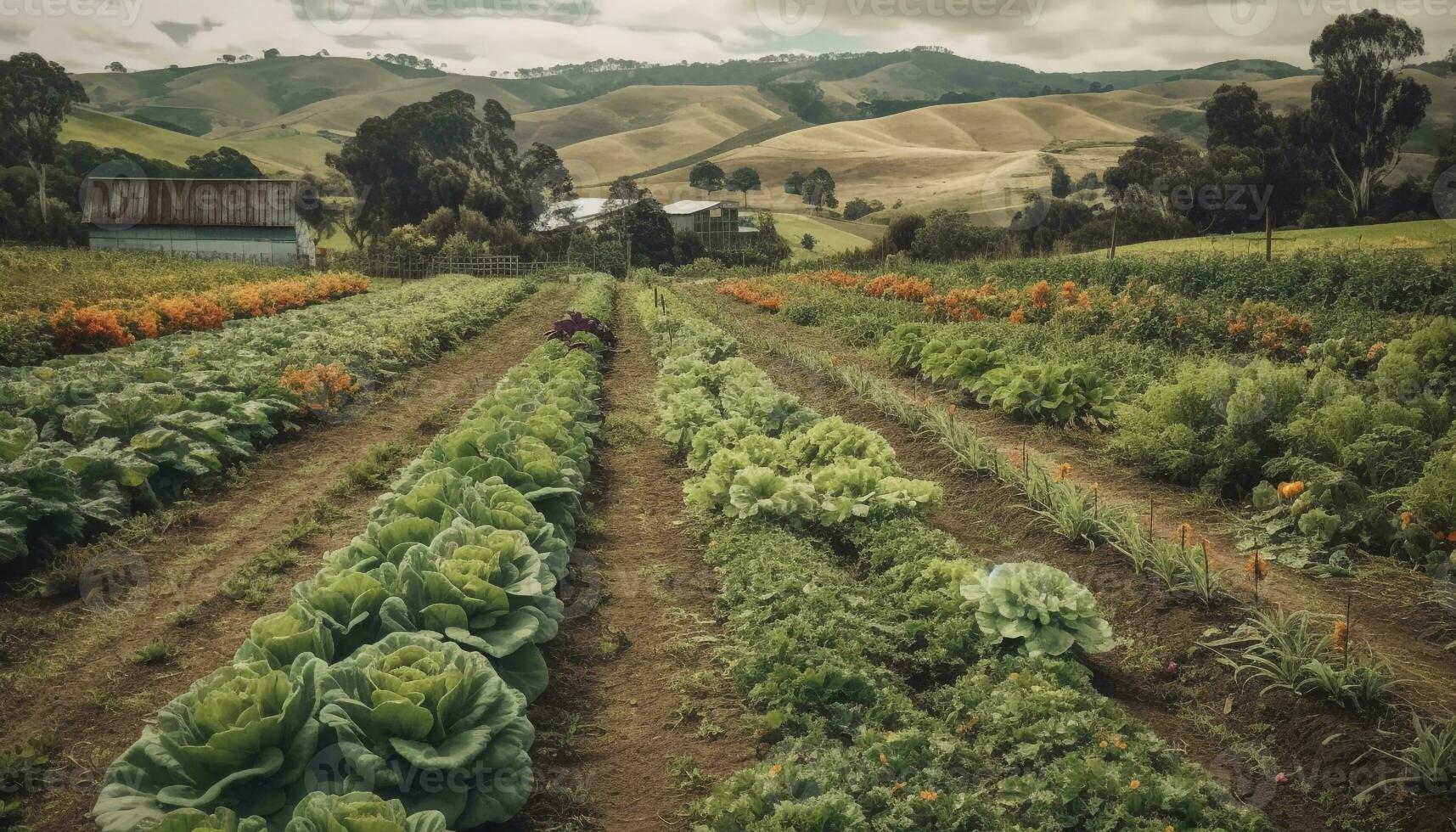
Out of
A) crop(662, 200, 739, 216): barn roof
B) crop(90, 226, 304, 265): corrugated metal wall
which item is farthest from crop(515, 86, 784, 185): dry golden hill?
crop(90, 226, 304, 265): corrugated metal wall

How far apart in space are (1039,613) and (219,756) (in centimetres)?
420

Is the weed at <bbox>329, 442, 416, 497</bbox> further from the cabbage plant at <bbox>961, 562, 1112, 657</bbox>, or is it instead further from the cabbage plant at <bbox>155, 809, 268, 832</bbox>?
the cabbage plant at <bbox>961, 562, 1112, 657</bbox>

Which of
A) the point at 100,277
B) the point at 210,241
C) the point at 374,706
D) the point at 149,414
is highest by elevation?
the point at 210,241

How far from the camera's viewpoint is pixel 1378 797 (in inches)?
162

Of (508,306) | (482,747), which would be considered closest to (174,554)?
(482,747)

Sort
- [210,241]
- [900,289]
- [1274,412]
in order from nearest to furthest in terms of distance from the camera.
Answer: [1274,412]
[900,289]
[210,241]

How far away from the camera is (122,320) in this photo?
17.9m

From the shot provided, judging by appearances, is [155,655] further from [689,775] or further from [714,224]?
[714,224]

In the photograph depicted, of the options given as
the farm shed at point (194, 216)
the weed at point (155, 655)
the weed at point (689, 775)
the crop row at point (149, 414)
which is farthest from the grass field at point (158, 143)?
the weed at point (689, 775)

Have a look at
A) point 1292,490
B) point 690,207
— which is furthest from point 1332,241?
point 690,207

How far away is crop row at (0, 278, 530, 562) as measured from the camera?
24.0 feet

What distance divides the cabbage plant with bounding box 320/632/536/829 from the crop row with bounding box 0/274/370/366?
15415 mm

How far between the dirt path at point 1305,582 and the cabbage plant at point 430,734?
4.67 metres

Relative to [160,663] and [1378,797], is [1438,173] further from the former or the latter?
[160,663]
